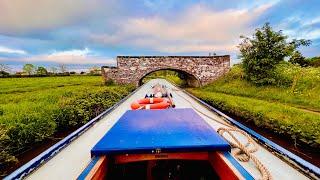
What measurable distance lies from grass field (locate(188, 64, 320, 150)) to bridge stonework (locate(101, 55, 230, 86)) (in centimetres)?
81

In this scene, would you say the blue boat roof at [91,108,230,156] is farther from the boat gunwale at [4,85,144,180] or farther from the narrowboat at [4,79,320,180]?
the boat gunwale at [4,85,144,180]

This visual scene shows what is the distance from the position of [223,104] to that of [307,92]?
401 centimetres

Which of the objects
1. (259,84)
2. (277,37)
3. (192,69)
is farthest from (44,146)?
(192,69)

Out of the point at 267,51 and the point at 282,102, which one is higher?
the point at 267,51

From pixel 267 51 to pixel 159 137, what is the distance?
11259mm

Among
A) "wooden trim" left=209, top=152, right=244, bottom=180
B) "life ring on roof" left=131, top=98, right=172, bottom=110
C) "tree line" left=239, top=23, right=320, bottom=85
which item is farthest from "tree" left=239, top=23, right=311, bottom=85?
"wooden trim" left=209, top=152, right=244, bottom=180

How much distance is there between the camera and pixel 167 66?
706 inches

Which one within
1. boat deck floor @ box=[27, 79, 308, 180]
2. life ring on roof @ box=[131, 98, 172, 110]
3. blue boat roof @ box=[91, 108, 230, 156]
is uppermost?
life ring on roof @ box=[131, 98, 172, 110]

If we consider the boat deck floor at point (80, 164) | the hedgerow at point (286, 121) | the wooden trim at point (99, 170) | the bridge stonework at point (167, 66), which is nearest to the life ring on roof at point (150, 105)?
the boat deck floor at point (80, 164)

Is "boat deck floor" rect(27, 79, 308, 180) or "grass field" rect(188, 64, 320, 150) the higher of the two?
"grass field" rect(188, 64, 320, 150)

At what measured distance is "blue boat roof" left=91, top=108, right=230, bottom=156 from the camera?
2854 millimetres

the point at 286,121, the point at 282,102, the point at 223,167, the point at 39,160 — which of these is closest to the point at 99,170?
the point at 39,160

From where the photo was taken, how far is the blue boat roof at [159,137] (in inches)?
112

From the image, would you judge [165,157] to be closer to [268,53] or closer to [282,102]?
[282,102]
